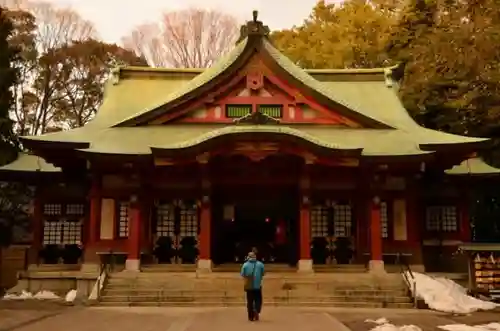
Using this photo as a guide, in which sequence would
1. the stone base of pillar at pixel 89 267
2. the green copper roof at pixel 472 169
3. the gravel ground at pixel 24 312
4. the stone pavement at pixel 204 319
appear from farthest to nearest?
1. the green copper roof at pixel 472 169
2. the stone base of pillar at pixel 89 267
3. the gravel ground at pixel 24 312
4. the stone pavement at pixel 204 319

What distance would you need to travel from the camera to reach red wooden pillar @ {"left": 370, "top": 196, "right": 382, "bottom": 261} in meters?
18.3

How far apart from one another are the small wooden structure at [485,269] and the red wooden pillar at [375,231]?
2.51 m

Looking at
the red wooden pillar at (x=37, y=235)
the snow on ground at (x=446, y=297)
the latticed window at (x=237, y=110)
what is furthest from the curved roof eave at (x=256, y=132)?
the red wooden pillar at (x=37, y=235)

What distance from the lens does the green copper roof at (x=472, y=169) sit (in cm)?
2080

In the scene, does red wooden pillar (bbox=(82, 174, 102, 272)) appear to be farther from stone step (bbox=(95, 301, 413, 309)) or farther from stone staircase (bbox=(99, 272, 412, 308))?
stone step (bbox=(95, 301, 413, 309))

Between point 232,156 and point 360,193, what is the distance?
15.1 feet

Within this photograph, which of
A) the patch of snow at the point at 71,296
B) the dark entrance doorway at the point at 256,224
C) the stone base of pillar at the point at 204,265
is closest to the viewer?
the patch of snow at the point at 71,296

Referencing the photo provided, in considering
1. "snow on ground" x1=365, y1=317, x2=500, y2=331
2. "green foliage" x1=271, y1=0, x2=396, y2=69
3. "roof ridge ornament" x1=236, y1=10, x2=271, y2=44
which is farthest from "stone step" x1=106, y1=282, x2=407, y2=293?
"green foliage" x1=271, y1=0, x2=396, y2=69

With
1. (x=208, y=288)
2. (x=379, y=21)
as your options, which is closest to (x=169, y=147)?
(x=208, y=288)

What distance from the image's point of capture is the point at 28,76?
37438mm

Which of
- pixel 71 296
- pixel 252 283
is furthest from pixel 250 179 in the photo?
pixel 252 283

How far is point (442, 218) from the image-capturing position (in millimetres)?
21172

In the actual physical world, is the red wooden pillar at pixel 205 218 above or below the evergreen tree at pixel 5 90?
below

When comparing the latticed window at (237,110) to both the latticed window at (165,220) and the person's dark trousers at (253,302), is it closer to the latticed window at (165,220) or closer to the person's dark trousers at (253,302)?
the latticed window at (165,220)
